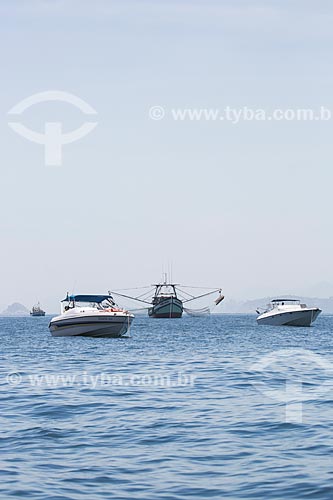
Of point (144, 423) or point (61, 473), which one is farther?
point (144, 423)

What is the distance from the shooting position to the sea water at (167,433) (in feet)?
45.8

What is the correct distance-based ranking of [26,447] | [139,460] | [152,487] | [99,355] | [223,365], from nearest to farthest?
[152,487], [139,460], [26,447], [223,365], [99,355]

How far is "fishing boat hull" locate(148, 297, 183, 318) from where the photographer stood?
17562 centimetres

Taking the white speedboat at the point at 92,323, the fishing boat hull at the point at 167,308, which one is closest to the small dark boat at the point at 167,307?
the fishing boat hull at the point at 167,308

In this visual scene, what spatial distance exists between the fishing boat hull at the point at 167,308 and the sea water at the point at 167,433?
14003 centimetres

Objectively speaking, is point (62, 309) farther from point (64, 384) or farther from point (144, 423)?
point (144, 423)

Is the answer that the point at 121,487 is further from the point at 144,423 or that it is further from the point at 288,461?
the point at 144,423

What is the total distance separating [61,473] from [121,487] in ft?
5.23

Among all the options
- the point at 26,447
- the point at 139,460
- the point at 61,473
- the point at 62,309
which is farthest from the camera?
the point at 62,309

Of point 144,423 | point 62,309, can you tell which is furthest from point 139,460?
point 62,309

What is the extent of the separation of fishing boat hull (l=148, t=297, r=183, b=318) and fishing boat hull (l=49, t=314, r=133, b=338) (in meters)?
Answer: 111

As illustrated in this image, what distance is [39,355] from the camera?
47062mm

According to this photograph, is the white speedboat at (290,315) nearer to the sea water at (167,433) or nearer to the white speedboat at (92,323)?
the white speedboat at (92,323)

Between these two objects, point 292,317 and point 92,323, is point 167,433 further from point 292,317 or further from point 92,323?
point 292,317
